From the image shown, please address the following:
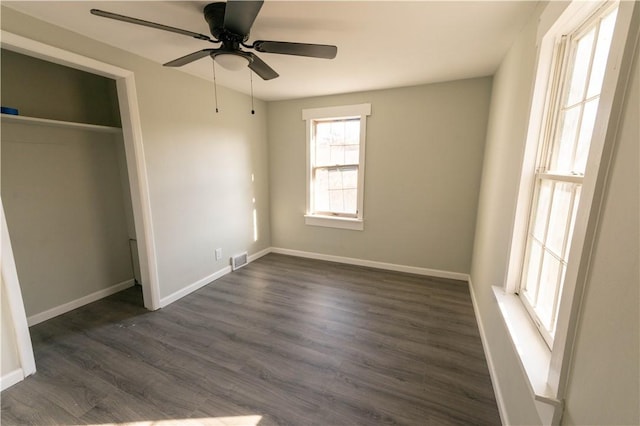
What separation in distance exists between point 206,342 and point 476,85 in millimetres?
3754

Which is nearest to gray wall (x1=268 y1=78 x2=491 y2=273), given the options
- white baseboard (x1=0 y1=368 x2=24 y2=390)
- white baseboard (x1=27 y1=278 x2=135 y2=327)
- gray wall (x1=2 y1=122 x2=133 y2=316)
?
gray wall (x1=2 y1=122 x2=133 y2=316)

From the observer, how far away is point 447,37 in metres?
1.94

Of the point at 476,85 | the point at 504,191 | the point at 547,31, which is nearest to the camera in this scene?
the point at 547,31

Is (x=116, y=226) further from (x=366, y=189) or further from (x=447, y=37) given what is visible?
(x=447, y=37)

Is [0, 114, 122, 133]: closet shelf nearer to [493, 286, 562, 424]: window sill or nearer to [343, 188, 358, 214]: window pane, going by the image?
[343, 188, 358, 214]: window pane

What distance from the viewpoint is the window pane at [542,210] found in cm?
138

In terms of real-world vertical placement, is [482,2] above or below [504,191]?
above

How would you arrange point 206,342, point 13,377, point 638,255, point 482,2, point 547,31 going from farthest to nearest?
point 206,342
point 13,377
point 482,2
point 547,31
point 638,255

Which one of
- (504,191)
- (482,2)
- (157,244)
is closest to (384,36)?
→ (482,2)

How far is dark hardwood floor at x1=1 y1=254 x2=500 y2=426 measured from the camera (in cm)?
154

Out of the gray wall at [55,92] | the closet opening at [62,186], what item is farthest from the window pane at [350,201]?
the gray wall at [55,92]

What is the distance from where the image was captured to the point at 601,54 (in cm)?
102

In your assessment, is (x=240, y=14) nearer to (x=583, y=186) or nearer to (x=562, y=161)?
(x=583, y=186)

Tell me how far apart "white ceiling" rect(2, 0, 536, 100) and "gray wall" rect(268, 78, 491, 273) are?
412 mm
